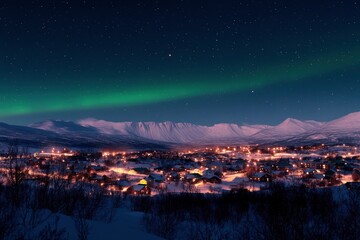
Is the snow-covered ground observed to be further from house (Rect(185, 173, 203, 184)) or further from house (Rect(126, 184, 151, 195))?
house (Rect(185, 173, 203, 184))

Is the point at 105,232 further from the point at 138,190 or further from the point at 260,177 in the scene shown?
the point at 260,177

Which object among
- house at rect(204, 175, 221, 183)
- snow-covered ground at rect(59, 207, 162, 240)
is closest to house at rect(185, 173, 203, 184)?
house at rect(204, 175, 221, 183)

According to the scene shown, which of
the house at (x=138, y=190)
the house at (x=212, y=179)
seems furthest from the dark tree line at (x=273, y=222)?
the house at (x=212, y=179)

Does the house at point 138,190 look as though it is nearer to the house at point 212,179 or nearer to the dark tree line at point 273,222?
the house at point 212,179

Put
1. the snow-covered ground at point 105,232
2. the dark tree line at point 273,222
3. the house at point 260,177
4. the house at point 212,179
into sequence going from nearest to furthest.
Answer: the snow-covered ground at point 105,232 → the dark tree line at point 273,222 → the house at point 260,177 → the house at point 212,179

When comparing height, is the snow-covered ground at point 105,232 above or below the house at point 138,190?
above

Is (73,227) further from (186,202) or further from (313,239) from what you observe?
(186,202)

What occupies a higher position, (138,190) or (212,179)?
(138,190)

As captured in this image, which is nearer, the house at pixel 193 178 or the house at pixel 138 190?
the house at pixel 138 190

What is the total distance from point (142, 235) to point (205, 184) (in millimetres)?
56187

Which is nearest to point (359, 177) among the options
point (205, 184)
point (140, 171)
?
point (205, 184)

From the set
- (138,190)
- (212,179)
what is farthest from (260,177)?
(138,190)

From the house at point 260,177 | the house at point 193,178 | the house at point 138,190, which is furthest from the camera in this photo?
the house at point 193,178

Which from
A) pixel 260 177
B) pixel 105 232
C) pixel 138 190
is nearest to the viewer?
pixel 105 232
